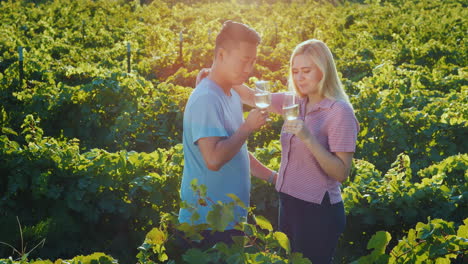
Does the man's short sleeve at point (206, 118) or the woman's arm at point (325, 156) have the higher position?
the man's short sleeve at point (206, 118)

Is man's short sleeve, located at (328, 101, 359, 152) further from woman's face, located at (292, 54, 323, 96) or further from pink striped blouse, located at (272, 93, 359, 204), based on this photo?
woman's face, located at (292, 54, 323, 96)

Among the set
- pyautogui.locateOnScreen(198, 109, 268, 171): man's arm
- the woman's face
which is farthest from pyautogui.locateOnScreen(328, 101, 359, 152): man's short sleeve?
pyautogui.locateOnScreen(198, 109, 268, 171): man's arm

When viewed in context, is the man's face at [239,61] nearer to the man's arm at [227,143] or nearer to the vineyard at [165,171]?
the man's arm at [227,143]

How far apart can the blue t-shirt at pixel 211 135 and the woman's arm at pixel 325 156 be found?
0.31 metres

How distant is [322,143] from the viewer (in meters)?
2.81

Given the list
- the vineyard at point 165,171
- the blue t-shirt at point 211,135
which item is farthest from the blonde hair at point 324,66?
the vineyard at point 165,171

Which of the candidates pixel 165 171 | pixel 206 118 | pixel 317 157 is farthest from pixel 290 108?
pixel 165 171

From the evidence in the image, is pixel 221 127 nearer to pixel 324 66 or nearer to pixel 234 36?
pixel 234 36

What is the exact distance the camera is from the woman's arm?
258cm

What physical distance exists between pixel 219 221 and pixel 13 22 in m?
15.5

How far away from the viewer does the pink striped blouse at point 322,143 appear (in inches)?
107

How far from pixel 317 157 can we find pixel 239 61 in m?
0.59

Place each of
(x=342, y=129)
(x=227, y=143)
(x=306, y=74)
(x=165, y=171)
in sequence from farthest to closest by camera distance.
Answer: (x=165, y=171) < (x=306, y=74) < (x=342, y=129) < (x=227, y=143)

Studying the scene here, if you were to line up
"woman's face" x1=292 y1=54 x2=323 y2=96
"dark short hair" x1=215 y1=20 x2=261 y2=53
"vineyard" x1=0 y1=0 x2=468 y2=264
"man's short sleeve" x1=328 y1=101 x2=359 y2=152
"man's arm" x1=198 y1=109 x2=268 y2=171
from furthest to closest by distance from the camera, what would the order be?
"woman's face" x1=292 y1=54 x2=323 y2=96 → "man's short sleeve" x1=328 y1=101 x2=359 y2=152 → "dark short hair" x1=215 y1=20 x2=261 y2=53 → "man's arm" x1=198 y1=109 x2=268 y2=171 → "vineyard" x1=0 y1=0 x2=468 y2=264
